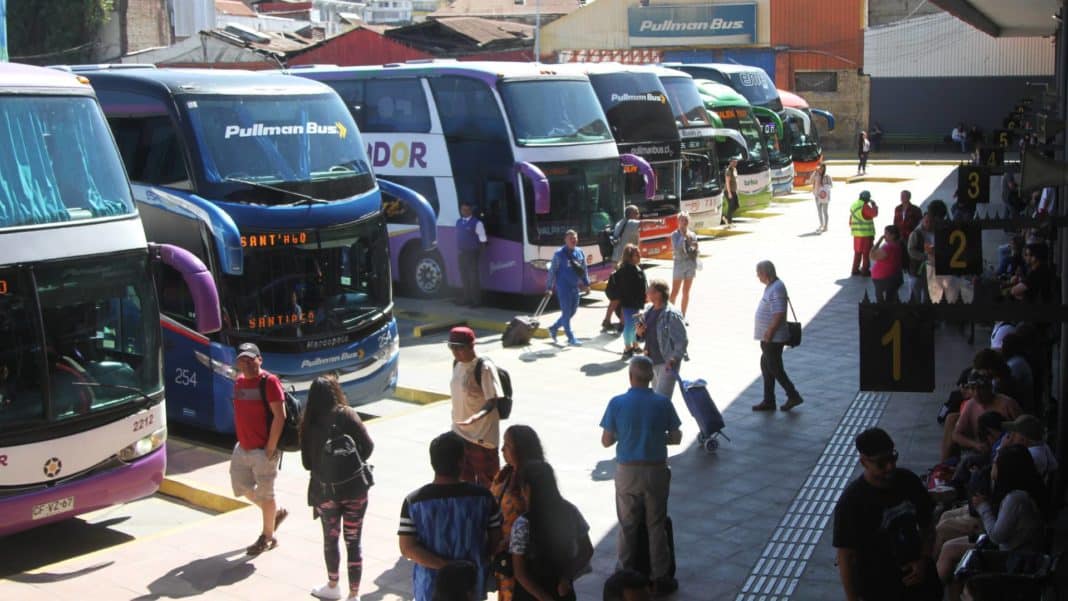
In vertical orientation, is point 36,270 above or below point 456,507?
above

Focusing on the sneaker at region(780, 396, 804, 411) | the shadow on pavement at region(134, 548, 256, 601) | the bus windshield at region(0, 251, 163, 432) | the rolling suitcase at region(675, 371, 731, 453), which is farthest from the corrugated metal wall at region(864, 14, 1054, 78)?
the shadow on pavement at region(134, 548, 256, 601)

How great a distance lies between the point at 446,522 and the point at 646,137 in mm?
19466

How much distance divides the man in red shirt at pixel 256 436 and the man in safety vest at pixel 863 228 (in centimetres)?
1437

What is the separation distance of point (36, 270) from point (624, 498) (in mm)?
4879

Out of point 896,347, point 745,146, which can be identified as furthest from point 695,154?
point 896,347

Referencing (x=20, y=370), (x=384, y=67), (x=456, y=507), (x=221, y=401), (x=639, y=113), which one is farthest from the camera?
(x=639, y=113)

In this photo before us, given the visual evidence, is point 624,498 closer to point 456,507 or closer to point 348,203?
point 456,507

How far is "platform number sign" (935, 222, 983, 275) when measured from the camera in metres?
8.65

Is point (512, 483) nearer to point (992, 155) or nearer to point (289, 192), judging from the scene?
point (289, 192)

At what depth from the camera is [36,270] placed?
10.1 m

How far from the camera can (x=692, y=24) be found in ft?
181

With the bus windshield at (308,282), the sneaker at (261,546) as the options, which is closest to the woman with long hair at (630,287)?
the bus windshield at (308,282)

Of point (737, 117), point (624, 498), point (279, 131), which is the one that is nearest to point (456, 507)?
point (624, 498)

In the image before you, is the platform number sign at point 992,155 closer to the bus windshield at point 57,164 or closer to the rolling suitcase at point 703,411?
the rolling suitcase at point 703,411
